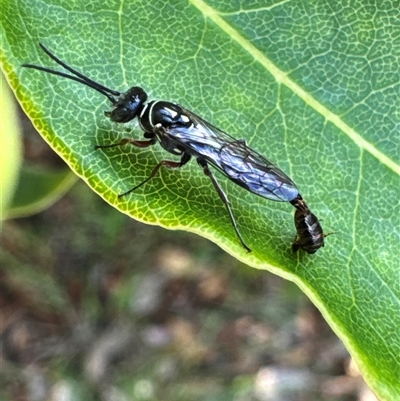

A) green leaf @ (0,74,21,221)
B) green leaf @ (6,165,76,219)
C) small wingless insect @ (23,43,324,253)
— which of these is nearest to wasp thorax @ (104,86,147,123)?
small wingless insect @ (23,43,324,253)

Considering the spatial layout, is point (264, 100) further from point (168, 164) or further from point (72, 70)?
point (72, 70)

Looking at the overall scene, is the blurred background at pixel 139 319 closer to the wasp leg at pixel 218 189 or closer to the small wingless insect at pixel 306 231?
the wasp leg at pixel 218 189

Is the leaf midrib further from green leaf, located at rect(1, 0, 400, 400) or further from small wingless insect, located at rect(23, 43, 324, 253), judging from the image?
small wingless insect, located at rect(23, 43, 324, 253)

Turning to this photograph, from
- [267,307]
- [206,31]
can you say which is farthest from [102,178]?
[267,307]

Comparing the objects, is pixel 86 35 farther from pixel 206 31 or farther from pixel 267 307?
pixel 267 307

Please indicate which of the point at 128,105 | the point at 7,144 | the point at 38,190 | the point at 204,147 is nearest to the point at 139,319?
the point at 38,190
